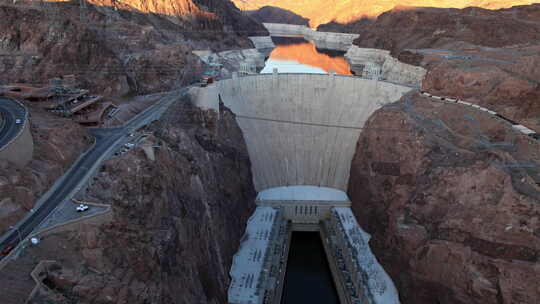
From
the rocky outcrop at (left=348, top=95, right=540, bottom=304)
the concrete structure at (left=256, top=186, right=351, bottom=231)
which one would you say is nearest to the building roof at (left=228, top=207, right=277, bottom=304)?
the concrete structure at (left=256, top=186, right=351, bottom=231)

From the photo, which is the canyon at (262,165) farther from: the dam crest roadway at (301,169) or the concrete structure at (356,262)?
the concrete structure at (356,262)

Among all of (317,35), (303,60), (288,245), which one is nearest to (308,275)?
(288,245)

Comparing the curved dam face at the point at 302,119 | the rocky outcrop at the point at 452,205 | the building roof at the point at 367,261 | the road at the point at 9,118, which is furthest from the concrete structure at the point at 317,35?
the road at the point at 9,118

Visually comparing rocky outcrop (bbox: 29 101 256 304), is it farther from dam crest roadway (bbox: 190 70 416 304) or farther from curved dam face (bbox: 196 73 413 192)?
curved dam face (bbox: 196 73 413 192)

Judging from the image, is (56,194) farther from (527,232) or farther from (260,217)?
(527,232)

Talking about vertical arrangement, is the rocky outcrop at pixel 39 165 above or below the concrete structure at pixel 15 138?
below

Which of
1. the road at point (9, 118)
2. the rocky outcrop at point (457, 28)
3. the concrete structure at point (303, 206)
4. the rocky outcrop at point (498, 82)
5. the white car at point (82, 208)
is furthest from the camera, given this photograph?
the rocky outcrop at point (457, 28)
